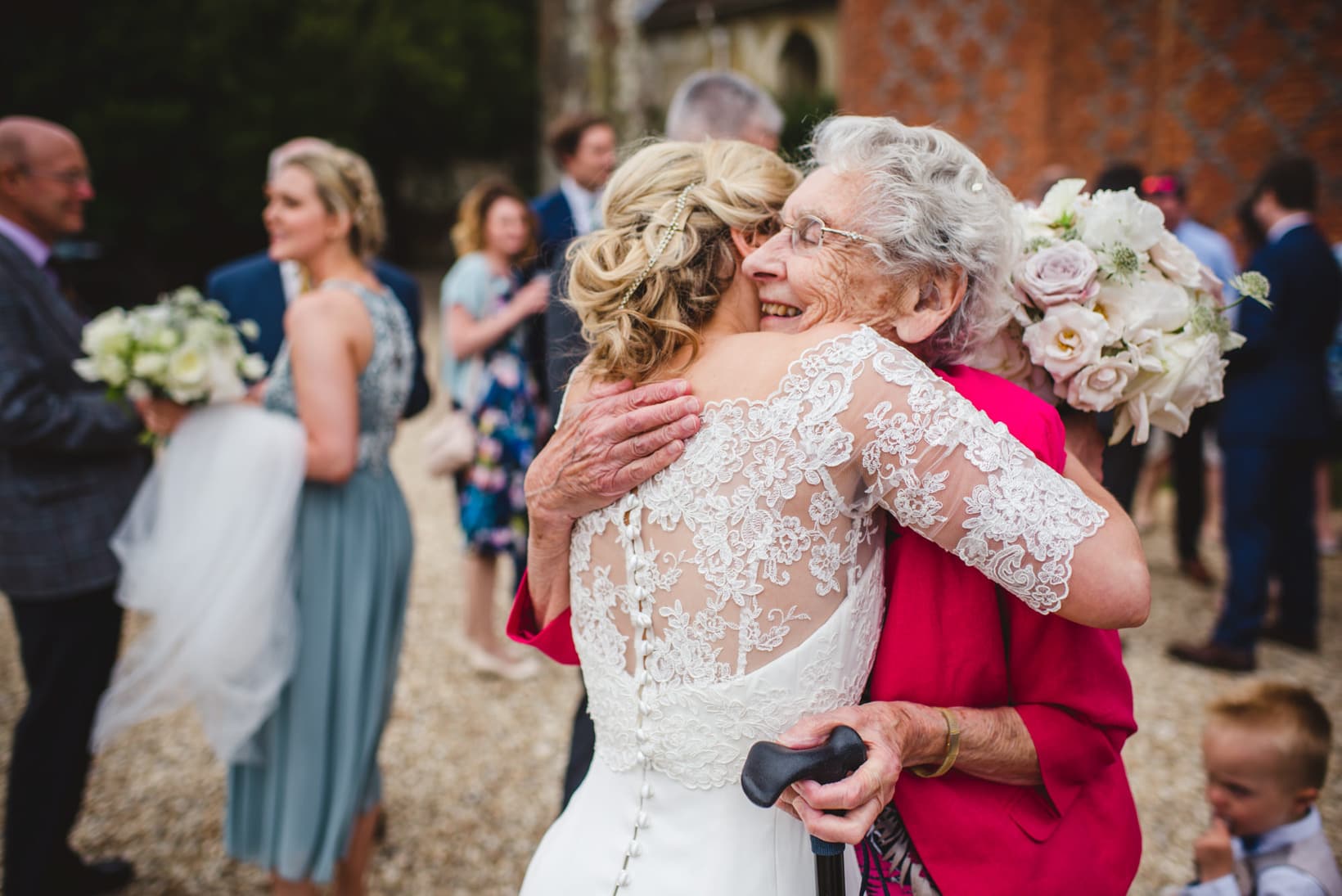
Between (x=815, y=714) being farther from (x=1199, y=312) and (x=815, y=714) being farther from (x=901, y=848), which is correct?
(x=1199, y=312)

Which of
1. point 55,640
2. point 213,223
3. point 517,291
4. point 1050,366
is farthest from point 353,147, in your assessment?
point 1050,366

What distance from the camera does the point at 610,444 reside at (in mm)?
1522

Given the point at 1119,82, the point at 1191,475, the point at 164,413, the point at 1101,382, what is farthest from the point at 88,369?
the point at 1119,82

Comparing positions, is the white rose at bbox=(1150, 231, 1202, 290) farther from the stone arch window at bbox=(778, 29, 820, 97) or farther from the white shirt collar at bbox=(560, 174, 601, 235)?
A: the stone arch window at bbox=(778, 29, 820, 97)

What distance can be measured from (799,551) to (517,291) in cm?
393

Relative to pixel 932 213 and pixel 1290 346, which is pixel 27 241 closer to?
pixel 932 213

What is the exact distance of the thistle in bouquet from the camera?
2824mm

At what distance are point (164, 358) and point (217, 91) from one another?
1936 cm

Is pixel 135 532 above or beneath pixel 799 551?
beneath

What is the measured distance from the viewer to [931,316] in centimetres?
149

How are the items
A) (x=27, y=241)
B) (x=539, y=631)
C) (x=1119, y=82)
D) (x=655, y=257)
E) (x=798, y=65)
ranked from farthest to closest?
(x=798, y=65) < (x=1119, y=82) < (x=27, y=241) < (x=539, y=631) < (x=655, y=257)

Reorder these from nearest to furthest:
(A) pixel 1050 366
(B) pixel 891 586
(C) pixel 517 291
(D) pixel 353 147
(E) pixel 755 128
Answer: (B) pixel 891 586, (A) pixel 1050 366, (E) pixel 755 128, (C) pixel 517 291, (D) pixel 353 147

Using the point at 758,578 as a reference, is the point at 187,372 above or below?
below

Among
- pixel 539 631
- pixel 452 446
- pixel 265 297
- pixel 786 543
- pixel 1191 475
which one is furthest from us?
pixel 1191 475
